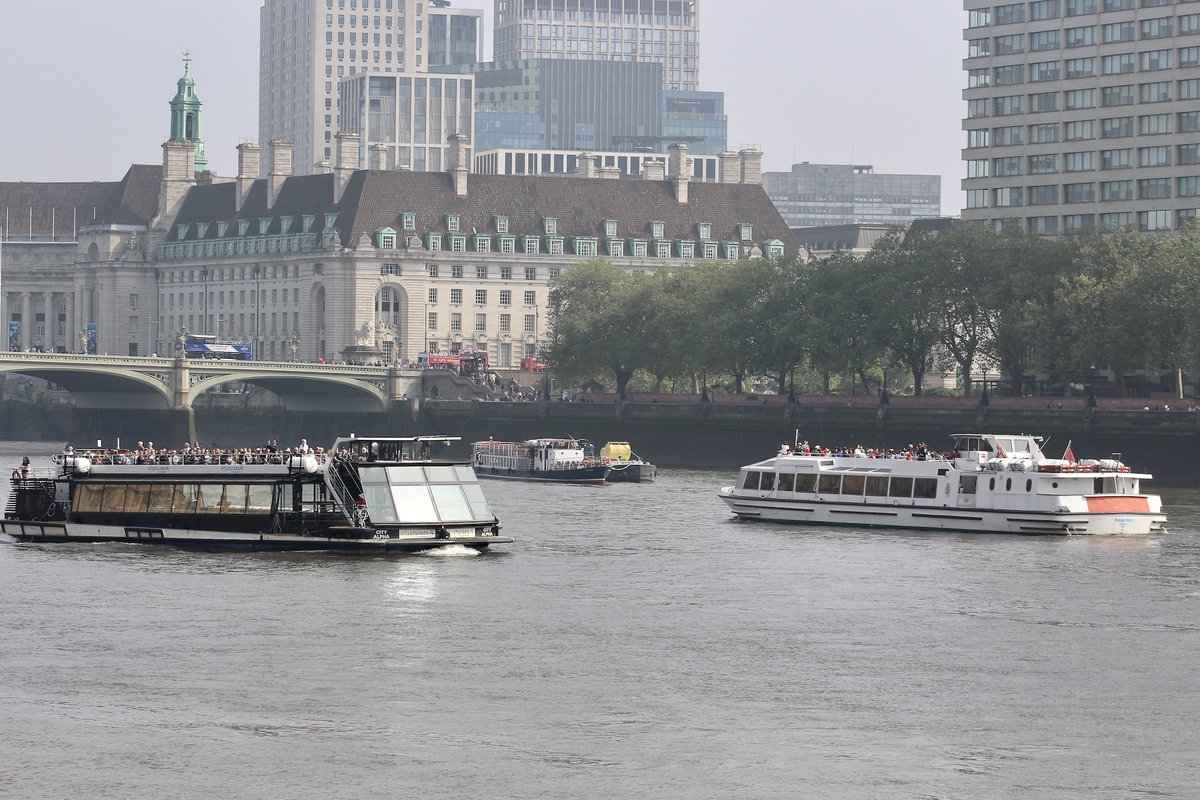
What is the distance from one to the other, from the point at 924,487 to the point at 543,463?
1713 inches

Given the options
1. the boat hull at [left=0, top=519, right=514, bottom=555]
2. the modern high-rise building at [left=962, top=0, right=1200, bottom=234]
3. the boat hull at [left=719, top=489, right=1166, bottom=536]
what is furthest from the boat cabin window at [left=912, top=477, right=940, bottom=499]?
the modern high-rise building at [left=962, top=0, right=1200, bottom=234]

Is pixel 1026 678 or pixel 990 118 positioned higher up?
pixel 990 118

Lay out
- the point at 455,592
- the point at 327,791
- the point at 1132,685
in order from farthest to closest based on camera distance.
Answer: the point at 455,592
the point at 1132,685
the point at 327,791

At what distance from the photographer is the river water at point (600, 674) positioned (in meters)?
42.2

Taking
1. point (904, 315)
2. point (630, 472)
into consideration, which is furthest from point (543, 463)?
point (904, 315)

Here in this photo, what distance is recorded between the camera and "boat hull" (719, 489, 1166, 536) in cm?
8831

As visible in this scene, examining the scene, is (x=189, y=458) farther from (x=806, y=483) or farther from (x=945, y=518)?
(x=945, y=518)

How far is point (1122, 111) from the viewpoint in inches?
6304

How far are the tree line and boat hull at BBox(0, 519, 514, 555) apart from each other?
55.1m

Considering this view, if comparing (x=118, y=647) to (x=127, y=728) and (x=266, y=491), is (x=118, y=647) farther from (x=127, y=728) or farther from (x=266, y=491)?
(x=266, y=491)

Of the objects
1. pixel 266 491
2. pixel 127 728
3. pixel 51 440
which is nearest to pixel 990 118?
pixel 51 440

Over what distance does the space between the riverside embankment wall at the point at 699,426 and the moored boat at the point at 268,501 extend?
53.7 meters

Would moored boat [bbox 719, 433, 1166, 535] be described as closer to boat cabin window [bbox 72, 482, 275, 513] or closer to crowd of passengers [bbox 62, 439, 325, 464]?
crowd of passengers [bbox 62, 439, 325, 464]

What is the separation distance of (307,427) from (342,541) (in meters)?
109
